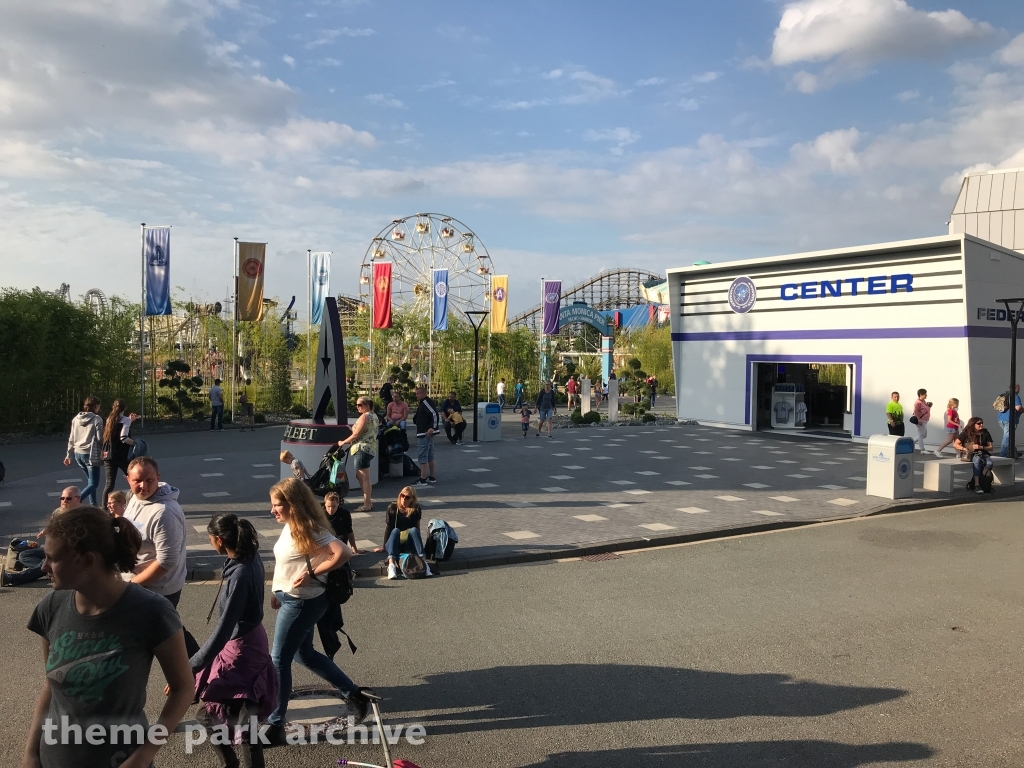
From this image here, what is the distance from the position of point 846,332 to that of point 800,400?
12.3ft

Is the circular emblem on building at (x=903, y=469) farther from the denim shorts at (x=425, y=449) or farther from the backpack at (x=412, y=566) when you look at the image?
the backpack at (x=412, y=566)

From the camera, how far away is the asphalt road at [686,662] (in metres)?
4.59

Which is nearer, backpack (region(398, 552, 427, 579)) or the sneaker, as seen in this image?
the sneaker

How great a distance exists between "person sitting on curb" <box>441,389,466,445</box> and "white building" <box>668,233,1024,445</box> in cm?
1088

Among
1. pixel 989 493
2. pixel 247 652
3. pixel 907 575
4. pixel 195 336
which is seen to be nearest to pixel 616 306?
pixel 195 336

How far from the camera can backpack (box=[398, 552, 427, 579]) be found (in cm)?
→ 850

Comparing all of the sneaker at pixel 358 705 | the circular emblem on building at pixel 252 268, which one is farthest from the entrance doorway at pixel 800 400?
the sneaker at pixel 358 705

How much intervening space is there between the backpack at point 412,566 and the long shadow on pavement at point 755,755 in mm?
Result: 4251

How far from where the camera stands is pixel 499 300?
3622 centimetres

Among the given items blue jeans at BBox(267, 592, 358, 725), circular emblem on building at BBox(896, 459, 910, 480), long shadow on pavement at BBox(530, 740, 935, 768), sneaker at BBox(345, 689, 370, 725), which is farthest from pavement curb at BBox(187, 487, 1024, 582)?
long shadow on pavement at BBox(530, 740, 935, 768)

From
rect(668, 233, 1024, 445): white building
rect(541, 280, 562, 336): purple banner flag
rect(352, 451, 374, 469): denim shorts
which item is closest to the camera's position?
rect(352, 451, 374, 469): denim shorts

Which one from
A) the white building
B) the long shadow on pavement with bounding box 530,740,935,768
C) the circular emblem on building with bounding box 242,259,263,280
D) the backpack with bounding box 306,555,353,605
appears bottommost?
the long shadow on pavement with bounding box 530,740,935,768

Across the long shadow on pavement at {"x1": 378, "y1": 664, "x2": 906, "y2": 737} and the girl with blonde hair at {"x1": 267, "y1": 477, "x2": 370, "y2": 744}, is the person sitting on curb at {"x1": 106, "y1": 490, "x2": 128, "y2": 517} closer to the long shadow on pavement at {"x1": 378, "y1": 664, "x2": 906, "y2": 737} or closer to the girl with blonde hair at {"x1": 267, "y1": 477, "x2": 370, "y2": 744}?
the girl with blonde hair at {"x1": 267, "y1": 477, "x2": 370, "y2": 744}

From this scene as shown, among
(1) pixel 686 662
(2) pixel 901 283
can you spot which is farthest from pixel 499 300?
(1) pixel 686 662
